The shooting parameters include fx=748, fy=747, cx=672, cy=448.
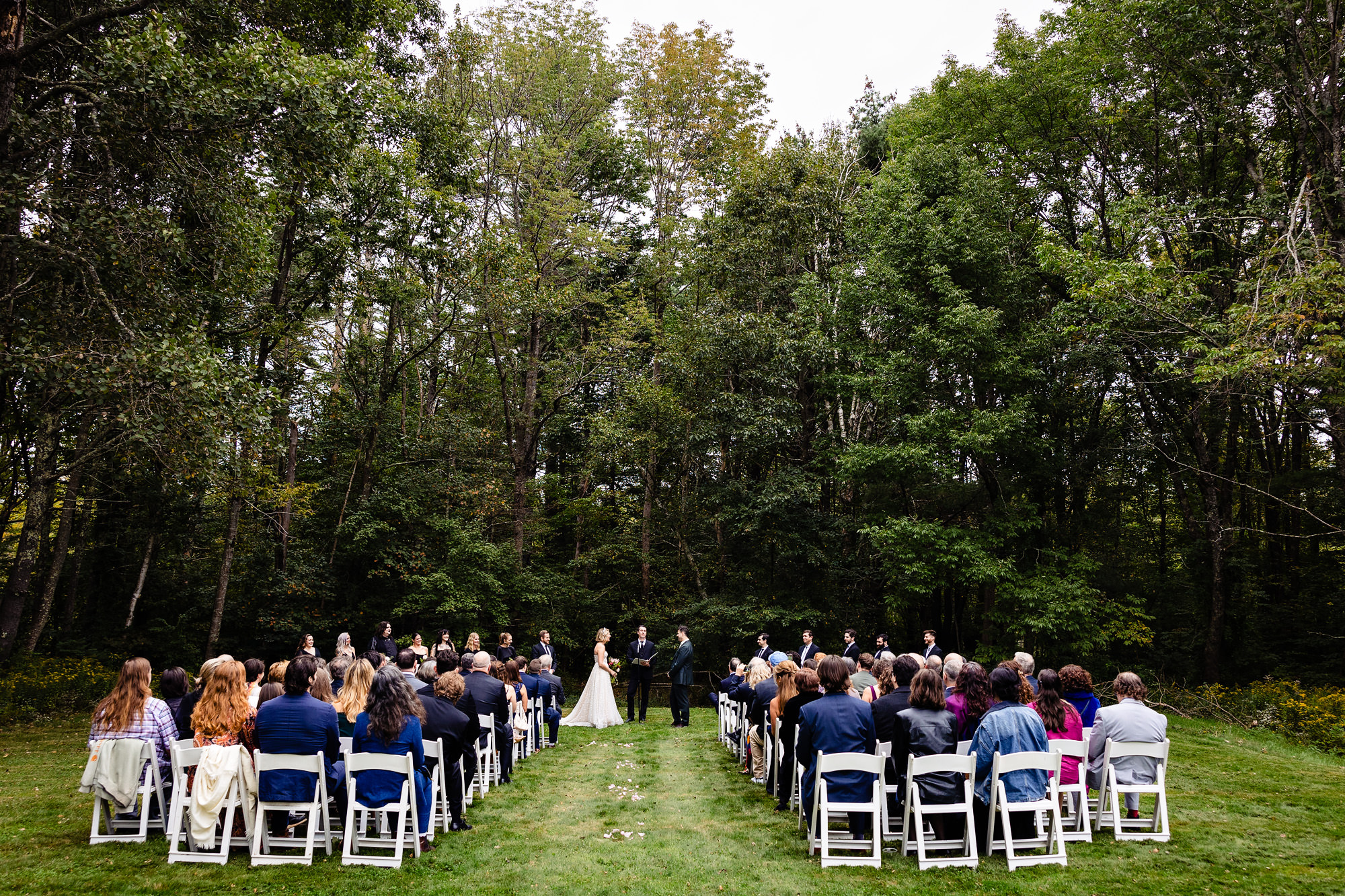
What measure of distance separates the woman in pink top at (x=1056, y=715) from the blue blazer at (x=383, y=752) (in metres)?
4.79

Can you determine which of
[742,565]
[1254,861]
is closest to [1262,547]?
[742,565]

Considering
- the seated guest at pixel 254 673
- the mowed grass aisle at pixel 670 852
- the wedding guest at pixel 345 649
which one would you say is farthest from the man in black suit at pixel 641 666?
the seated guest at pixel 254 673

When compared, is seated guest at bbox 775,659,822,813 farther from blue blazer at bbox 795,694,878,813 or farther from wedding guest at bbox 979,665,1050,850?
wedding guest at bbox 979,665,1050,850

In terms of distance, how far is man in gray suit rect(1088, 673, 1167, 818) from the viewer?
19.2 ft

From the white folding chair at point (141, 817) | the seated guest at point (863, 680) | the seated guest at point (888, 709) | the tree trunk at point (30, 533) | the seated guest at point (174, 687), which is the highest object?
the tree trunk at point (30, 533)

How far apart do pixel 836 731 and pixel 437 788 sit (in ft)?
10.9

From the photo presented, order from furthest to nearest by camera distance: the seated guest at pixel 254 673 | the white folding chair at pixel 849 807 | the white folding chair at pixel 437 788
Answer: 1. the seated guest at pixel 254 673
2. the white folding chair at pixel 437 788
3. the white folding chair at pixel 849 807

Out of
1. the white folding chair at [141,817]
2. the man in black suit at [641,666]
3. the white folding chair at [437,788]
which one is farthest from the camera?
the man in black suit at [641,666]

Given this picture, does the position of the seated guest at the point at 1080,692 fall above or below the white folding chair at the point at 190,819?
above

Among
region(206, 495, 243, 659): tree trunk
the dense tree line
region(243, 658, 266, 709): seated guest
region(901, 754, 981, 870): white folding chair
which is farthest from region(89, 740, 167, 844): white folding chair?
region(206, 495, 243, 659): tree trunk

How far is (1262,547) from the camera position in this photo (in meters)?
19.9

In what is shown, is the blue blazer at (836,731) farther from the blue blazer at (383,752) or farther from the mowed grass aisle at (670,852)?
the blue blazer at (383,752)

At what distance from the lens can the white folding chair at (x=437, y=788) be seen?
5.79 m

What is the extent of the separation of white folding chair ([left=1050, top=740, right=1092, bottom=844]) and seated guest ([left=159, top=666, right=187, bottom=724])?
684 cm
